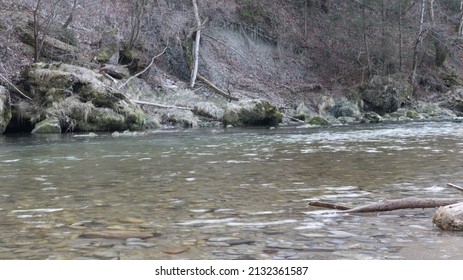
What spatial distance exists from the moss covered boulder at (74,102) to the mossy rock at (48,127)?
0.41 meters

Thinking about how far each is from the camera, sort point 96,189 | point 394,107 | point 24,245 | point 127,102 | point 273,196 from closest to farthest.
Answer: point 24,245
point 273,196
point 96,189
point 127,102
point 394,107

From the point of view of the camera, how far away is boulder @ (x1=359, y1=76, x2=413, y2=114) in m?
27.6

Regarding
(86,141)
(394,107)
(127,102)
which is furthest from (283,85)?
(86,141)

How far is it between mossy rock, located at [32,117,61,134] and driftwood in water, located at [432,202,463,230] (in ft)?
47.1

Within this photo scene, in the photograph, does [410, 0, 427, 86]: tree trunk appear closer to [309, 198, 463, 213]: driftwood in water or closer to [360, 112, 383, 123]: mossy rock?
[360, 112, 383, 123]: mossy rock

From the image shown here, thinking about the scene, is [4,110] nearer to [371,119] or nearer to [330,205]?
[330,205]

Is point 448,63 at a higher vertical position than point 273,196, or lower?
higher

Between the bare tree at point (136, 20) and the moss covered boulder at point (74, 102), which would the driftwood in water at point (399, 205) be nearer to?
the moss covered boulder at point (74, 102)

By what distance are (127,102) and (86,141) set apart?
16.6 ft

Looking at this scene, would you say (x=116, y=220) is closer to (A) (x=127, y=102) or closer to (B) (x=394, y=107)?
(A) (x=127, y=102)

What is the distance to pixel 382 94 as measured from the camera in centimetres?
2759

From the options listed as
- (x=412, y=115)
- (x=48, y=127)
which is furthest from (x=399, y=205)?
(x=412, y=115)

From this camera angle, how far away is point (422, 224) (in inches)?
172

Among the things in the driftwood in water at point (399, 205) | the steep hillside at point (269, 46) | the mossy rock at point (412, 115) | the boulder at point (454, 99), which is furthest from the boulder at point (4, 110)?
the boulder at point (454, 99)
